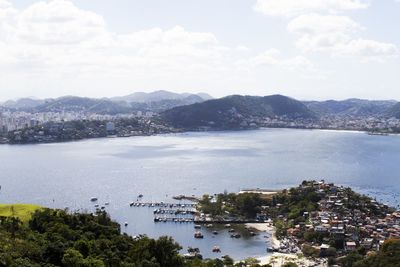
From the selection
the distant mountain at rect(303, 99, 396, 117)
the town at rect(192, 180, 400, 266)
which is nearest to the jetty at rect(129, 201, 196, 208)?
the town at rect(192, 180, 400, 266)

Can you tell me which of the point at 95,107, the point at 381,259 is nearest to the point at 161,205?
the point at 381,259

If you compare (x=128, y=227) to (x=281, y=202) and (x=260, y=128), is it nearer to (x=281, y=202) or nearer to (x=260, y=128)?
(x=281, y=202)

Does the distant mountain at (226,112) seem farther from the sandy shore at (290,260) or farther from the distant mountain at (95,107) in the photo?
the sandy shore at (290,260)

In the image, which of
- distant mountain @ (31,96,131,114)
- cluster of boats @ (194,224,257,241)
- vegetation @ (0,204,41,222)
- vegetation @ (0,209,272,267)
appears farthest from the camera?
distant mountain @ (31,96,131,114)

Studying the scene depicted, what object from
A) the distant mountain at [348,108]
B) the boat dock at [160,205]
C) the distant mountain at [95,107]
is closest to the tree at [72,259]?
the boat dock at [160,205]

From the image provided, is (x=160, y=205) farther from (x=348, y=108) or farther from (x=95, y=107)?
(x=348, y=108)

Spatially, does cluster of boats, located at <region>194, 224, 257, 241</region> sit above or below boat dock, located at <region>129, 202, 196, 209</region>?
below

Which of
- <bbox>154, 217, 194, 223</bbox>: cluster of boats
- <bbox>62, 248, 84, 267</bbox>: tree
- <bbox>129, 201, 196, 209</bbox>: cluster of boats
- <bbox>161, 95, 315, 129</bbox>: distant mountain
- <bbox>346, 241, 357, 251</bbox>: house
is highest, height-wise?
<bbox>161, 95, 315, 129</bbox>: distant mountain

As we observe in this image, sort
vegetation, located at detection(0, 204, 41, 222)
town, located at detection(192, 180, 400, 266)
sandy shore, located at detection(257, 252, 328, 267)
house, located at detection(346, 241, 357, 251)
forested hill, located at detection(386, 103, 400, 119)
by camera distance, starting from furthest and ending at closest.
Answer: forested hill, located at detection(386, 103, 400, 119), town, located at detection(192, 180, 400, 266), house, located at detection(346, 241, 357, 251), sandy shore, located at detection(257, 252, 328, 267), vegetation, located at detection(0, 204, 41, 222)

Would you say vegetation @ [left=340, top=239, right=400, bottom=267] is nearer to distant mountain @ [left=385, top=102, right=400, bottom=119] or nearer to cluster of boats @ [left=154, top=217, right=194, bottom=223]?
cluster of boats @ [left=154, top=217, right=194, bottom=223]
